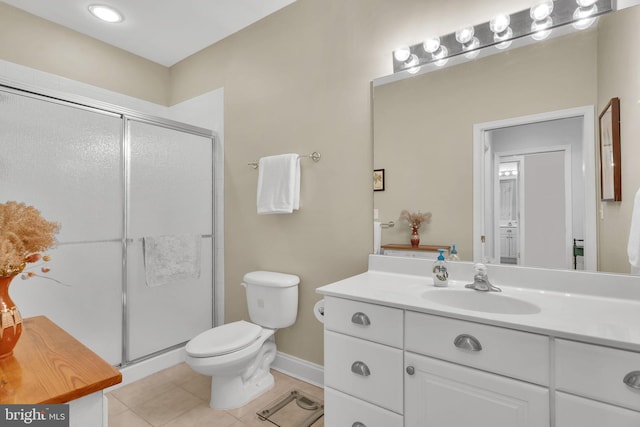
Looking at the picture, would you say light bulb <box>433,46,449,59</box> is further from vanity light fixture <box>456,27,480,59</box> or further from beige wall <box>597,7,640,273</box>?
beige wall <box>597,7,640,273</box>

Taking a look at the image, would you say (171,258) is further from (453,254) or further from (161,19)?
(453,254)

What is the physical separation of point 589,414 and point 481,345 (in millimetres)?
306

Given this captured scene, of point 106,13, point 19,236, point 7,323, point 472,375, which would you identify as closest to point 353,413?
point 472,375

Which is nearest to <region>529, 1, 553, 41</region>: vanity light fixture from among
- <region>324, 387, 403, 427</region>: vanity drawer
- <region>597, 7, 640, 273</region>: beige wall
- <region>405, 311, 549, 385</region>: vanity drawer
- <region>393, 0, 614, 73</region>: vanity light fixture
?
<region>393, 0, 614, 73</region>: vanity light fixture

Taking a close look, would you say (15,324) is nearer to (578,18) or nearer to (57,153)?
(57,153)

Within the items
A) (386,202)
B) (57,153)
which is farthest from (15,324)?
(386,202)

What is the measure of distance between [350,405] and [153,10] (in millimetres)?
2797

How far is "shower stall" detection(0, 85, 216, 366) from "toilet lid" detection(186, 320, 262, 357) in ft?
2.16

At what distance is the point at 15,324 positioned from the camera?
937mm

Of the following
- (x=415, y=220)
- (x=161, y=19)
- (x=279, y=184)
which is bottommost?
(x=415, y=220)

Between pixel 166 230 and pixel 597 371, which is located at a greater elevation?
pixel 166 230

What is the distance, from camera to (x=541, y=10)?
4.72 feet

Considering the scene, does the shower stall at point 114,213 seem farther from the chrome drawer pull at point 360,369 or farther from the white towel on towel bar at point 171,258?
the chrome drawer pull at point 360,369

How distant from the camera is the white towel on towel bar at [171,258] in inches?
90.7
